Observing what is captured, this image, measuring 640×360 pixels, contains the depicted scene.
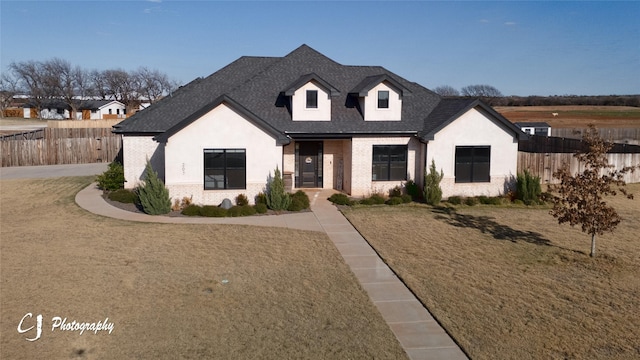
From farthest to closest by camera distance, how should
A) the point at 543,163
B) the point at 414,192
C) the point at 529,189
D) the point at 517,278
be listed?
the point at 543,163, the point at 414,192, the point at 529,189, the point at 517,278

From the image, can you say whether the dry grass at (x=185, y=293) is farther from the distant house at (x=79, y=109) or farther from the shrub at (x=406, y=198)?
the distant house at (x=79, y=109)

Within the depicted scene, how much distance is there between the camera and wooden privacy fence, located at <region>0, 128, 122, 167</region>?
39.8m

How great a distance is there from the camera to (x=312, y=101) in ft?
89.5

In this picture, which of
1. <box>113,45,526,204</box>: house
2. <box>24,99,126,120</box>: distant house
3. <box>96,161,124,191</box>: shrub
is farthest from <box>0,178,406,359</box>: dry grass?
<box>24,99,126,120</box>: distant house

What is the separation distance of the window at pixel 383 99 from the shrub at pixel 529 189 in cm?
757

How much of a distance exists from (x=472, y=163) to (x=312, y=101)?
8629 millimetres

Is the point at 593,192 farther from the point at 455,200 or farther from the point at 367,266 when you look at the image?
the point at 455,200

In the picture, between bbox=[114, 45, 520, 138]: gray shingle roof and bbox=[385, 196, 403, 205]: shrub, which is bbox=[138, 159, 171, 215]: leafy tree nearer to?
bbox=[114, 45, 520, 138]: gray shingle roof

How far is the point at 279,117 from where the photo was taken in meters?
27.2

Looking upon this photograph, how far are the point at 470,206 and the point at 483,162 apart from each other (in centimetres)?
285

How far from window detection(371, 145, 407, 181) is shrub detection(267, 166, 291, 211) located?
5.48 meters

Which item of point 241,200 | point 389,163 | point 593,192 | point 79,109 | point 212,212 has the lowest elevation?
point 212,212

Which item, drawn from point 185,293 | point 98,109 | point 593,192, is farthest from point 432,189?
point 98,109

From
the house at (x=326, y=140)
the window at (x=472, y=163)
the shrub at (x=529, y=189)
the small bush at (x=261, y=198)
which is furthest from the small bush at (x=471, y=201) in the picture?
the small bush at (x=261, y=198)
